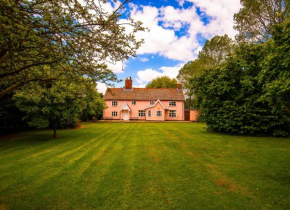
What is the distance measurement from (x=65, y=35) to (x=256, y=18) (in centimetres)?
2231

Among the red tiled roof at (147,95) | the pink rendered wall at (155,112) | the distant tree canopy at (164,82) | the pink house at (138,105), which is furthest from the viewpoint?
the distant tree canopy at (164,82)

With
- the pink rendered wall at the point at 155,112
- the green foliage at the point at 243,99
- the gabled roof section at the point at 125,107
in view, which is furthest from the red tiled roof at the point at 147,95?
the green foliage at the point at 243,99

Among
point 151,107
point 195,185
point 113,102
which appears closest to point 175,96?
point 151,107

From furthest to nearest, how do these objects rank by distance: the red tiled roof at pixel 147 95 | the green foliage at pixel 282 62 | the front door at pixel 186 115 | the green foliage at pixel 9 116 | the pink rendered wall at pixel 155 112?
1. the front door at pixel 186 115
2. the red tiled roof at pixel 147 95
3. the pink rendered wall at pixel 155 112
4. the green foliage at pixel 9 116
5. the green foliage at pixel 282 62

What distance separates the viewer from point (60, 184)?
514cm

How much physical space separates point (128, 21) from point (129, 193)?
4569mm

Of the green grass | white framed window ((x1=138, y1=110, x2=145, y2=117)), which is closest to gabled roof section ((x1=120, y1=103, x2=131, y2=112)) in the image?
white framed window ((x1=138, y1=110, x2=145, y2=117))

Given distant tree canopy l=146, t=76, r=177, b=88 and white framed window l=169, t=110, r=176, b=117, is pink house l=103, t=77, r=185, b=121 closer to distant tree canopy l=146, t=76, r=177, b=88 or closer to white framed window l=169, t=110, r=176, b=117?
white framed window l=169, t=110, r=176, b=117

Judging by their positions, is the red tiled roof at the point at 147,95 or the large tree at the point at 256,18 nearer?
the large tree at the point at 256,18

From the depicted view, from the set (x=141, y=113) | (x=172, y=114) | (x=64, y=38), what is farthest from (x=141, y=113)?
(x=64, y=38)

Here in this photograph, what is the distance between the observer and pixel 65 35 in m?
3.49

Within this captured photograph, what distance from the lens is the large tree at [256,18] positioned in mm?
16923

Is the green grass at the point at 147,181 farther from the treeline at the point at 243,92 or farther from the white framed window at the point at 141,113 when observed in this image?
the white framed window at the point at 141,113

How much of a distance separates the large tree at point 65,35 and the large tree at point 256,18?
63.5ft
